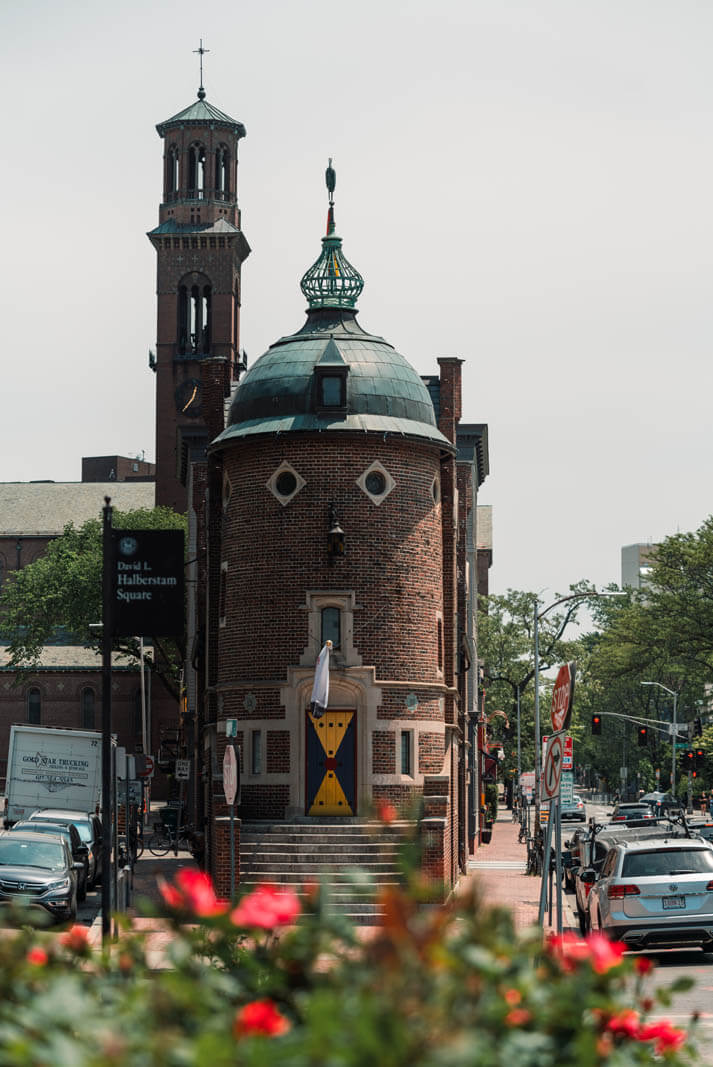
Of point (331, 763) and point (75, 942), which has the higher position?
point (75, 942)

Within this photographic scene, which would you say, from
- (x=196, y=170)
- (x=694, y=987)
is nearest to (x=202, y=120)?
(x=196, y=170)

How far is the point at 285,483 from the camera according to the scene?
3291 centimetres

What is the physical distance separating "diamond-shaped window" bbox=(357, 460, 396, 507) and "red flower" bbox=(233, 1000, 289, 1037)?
2757cm

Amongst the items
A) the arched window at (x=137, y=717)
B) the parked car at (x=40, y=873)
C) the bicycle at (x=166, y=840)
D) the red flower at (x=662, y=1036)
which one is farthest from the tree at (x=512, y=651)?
the red flower at (x=662, y=1036)

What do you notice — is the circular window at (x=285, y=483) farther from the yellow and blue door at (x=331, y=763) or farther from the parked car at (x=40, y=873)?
the parked car at (x=40, y=873)

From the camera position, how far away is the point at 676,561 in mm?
71250

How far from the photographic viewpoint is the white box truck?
4488 cm

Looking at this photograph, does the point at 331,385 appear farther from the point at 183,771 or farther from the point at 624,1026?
the point at 624,1026

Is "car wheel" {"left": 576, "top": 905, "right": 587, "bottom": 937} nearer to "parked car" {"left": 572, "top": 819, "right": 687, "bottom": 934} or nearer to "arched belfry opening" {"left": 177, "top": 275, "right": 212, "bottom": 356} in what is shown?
"parked car" {"left": 572, "top": 819, "right": 687, "bottom": 934}

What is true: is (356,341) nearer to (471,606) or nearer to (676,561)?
(471,606)

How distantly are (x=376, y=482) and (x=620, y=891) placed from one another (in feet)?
42.2

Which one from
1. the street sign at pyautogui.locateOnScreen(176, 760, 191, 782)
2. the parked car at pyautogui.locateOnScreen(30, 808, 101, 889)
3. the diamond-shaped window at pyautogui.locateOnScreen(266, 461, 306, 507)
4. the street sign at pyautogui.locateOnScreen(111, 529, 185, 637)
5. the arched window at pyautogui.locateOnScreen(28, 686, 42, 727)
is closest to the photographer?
the street sign at pyautogui.locateOnScreen(111, 529, 185, 637)

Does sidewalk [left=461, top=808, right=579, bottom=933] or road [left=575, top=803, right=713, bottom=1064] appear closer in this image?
road [left=575, top=803, right=713, bottom=1064]

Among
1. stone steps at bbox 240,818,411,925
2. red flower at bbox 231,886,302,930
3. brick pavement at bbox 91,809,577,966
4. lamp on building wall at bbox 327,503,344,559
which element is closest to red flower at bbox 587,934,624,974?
red flower at bbox 231,886,302,930
